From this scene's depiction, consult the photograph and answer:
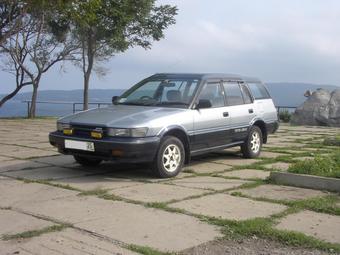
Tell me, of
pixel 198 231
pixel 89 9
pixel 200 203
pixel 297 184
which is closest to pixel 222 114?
pixel 297 184

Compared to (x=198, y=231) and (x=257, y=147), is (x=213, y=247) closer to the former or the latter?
(x=198, y=231)

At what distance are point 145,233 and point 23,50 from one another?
21.3m

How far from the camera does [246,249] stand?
486cm

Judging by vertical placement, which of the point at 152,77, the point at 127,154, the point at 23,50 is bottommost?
the point at 127,154

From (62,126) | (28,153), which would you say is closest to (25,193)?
(62,126)

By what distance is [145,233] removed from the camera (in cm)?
524

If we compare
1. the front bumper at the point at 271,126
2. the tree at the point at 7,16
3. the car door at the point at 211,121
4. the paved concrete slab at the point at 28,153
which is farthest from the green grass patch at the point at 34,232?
the tree at the point at 7,16

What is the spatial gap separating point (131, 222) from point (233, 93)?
508 centimetres

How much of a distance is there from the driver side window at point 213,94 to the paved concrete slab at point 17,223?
4.16 meters

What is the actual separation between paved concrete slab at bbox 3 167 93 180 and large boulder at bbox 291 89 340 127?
15.9m

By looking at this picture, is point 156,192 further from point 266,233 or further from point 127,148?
point 266,233

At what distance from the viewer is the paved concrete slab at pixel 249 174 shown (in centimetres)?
842

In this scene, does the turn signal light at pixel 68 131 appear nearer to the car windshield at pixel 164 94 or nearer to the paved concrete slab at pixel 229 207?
the car windshield at pixel 164 94

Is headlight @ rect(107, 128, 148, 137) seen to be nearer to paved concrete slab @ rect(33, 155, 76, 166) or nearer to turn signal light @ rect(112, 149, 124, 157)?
turn signal light @ rect(112, 149, 124, 157)
